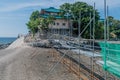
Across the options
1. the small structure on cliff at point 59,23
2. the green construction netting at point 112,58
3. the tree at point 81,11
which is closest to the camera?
the green construction netting at point 112,58

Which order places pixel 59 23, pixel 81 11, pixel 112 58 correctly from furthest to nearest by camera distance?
1. pixel 59 23
2. pixel 81 11
3. pixel 112 58

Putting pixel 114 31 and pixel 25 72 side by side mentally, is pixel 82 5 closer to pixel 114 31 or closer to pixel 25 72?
pixel 114 31

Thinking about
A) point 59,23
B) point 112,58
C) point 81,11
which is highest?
point 81,11

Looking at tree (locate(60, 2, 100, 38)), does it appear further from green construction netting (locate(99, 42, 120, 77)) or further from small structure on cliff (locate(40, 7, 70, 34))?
green construction netting (locate(99, 42, 120, 77))

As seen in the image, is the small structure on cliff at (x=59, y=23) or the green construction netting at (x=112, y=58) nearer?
the green construction netting at (x=112, y=58)

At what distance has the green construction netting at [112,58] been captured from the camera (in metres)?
7.69

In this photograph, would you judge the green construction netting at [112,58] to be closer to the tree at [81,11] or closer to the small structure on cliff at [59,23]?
the tree at [81,11]

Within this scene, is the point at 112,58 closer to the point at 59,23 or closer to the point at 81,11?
the point at 81,11

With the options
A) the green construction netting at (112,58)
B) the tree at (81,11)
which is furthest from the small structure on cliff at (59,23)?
the green construction netting at (112,58)

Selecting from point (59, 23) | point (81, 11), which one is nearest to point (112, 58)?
point (81, 11)

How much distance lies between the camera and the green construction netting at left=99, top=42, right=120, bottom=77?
769cm

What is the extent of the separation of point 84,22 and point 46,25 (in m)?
6.05

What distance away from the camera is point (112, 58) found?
315 inches

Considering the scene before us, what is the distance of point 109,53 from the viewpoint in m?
8.26
